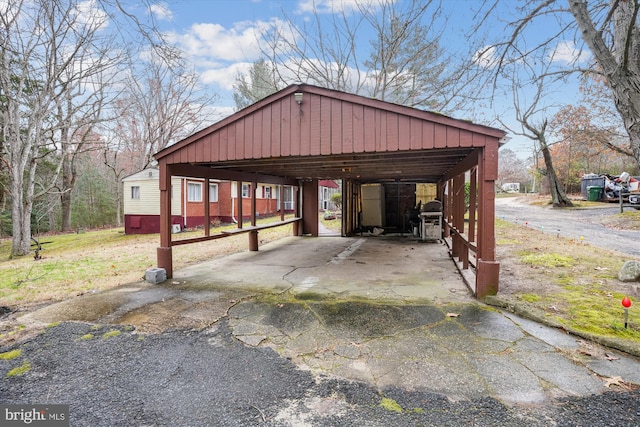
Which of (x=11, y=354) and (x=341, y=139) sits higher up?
(x=341, y=139)

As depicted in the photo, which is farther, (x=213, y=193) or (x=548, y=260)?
(x=213, y=193)

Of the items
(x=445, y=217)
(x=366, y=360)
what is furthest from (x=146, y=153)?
(x=366, y=360)

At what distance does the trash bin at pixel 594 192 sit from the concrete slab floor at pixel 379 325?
2138cm

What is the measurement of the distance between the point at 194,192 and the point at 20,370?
14.8m

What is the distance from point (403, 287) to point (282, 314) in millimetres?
2119

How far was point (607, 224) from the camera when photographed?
489 inches

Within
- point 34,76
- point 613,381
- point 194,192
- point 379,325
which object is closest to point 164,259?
point 379,325

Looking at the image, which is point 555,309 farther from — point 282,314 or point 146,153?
Answer: point 146,153

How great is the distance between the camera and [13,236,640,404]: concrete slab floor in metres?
2.46

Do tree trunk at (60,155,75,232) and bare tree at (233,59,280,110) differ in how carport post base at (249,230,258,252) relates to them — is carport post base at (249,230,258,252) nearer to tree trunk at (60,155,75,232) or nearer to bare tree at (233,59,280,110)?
bare tree at (233,59,280,110)

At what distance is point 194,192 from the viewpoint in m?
16.7

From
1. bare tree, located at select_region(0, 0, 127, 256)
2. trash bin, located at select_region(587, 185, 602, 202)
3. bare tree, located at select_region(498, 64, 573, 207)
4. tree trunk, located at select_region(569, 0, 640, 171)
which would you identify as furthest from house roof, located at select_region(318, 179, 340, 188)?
tree trunk, located at select_region(569, 0, 640, 171)

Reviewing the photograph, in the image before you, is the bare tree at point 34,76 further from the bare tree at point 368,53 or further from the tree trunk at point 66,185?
the bare tree at point 368,53

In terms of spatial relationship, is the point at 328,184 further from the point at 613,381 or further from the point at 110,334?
the point at 613,381
